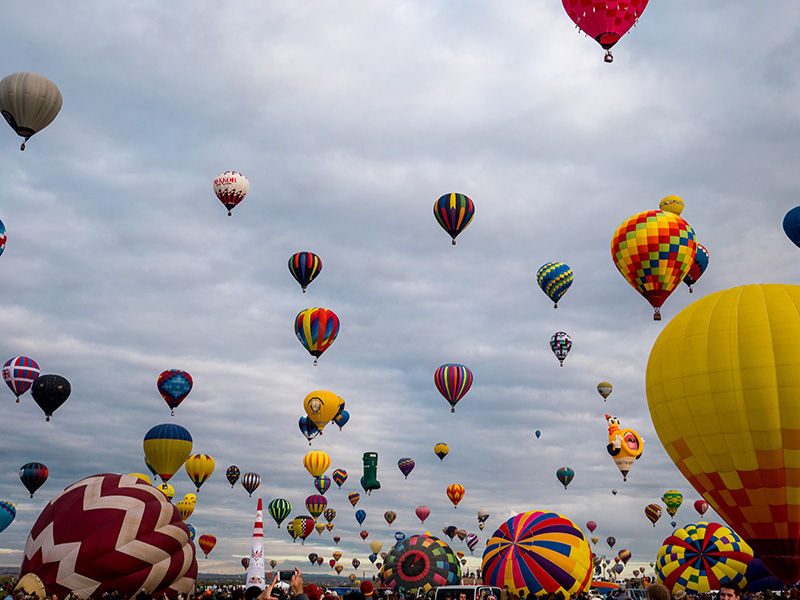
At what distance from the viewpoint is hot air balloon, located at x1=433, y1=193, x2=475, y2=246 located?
129 feet

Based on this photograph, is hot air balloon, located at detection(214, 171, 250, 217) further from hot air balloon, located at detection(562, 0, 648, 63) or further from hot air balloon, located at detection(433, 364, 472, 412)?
hot air balloon, located at detection(562, 0, 648, 63)

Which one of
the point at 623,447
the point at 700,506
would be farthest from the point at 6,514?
the point at 700,506

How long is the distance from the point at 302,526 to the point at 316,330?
31251 millimetres

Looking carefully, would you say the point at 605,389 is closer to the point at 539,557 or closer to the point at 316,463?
the point at 316,463

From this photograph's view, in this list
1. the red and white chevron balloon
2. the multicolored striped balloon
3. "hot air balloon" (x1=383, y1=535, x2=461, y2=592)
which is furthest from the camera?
"hot air balloon" (x1=383, y1=535, x2=461, y2=592)

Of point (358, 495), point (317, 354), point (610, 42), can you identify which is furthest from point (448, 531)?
point (610, 42)

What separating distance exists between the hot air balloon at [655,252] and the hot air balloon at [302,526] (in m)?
45.6

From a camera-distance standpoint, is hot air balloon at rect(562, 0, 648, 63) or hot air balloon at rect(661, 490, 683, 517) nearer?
hot air balloon at rect(562, 0, 648, 63)

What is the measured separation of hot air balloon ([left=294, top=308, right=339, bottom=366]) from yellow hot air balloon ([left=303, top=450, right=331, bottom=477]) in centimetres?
1824

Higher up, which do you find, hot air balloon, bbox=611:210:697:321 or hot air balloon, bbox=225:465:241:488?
hot air balloon, bbox=611:210:697:321

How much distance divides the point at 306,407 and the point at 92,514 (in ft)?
94.9

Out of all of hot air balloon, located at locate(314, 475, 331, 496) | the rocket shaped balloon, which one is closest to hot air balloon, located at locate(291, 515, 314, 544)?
hot air balloon, located at locate(314, 475, 331, 496)

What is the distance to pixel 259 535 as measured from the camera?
18.1m

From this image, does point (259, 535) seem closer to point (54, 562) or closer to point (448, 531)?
point (54, 562)
